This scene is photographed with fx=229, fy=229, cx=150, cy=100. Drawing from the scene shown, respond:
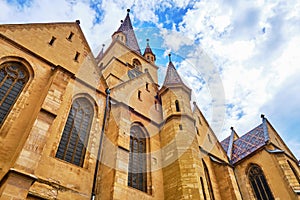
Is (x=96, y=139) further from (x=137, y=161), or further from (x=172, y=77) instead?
(x=172, y=77)

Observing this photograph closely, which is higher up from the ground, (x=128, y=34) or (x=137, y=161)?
(x=128, y=34)

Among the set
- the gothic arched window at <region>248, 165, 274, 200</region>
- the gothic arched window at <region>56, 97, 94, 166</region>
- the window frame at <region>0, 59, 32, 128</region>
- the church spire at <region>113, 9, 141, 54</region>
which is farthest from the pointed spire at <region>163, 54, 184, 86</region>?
the window frame at <region>0, 59, 32, 128</region>

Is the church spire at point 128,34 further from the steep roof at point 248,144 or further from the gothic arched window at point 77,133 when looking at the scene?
the gothic arched window at point 77,133

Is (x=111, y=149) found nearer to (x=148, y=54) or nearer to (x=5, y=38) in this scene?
(x=5, y=38)

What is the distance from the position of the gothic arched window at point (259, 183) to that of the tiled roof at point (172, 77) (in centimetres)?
808

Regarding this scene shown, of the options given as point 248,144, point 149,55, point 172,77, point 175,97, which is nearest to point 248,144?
point 248,144

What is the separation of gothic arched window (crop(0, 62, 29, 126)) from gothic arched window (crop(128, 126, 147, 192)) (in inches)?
241

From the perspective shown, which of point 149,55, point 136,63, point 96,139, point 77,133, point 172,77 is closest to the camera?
point 77,133

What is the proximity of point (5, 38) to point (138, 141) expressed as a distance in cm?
848

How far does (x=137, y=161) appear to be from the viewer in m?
12.3

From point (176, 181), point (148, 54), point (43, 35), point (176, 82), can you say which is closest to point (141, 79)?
point (176, 82)

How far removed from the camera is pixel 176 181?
11508 millimetres

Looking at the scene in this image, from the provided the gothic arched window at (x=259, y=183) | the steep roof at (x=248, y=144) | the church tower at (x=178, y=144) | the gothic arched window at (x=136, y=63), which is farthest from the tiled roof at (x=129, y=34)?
the gothic arched window at (x=259, y=183)

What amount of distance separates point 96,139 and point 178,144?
4.55 metres
